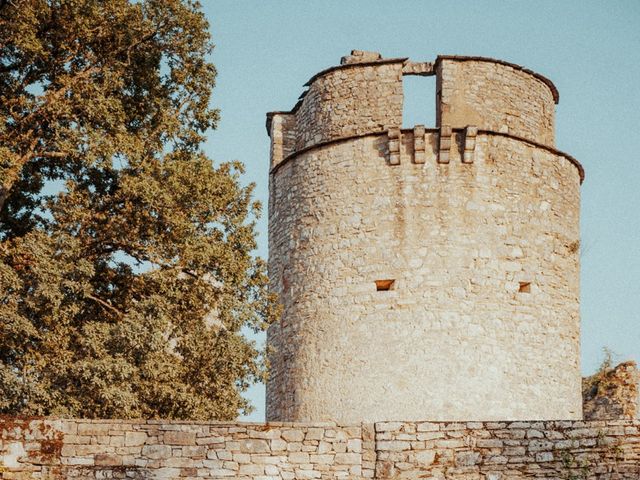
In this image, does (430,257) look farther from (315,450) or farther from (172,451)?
(172,451)

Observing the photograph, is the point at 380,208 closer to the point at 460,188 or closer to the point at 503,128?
the point at 460,188

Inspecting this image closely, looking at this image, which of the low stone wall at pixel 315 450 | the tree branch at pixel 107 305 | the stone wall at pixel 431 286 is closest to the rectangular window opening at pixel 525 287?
the stone wall at pixel 431 286

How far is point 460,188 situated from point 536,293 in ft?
6.40

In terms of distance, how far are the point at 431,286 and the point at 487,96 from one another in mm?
3362

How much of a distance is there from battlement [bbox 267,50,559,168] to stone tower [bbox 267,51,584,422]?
0.02m

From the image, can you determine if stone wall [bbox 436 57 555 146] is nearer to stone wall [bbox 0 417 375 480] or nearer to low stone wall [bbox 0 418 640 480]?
low stone wall [bbox 0 418 640 480]

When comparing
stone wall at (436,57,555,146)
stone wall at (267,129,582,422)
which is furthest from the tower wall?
stone wall at (436,57,555,146)

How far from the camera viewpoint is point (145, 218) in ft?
49.1

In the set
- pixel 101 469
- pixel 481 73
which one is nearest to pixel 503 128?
pixel 481 73

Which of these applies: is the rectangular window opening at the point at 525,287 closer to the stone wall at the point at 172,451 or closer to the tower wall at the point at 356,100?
the tower wall at the point at 356,100

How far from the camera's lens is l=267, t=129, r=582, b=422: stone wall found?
1619 centimetres

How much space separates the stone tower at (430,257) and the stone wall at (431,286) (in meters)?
0.02

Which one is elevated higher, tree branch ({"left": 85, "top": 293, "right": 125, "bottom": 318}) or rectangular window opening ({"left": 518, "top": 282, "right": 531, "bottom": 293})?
rectangular window opening ({"left": 518, "top": 282, "right": 531, "bottom": 293})

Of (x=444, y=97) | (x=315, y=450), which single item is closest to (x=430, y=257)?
(x=444, y=97)
